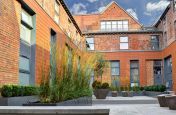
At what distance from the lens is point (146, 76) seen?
33281 mm

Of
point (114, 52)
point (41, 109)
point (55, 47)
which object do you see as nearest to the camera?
point (41, 109)

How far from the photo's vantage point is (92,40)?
115 ft

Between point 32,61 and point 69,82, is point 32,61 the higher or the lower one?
the higher one

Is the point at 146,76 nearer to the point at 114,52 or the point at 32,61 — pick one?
the point at 114,52

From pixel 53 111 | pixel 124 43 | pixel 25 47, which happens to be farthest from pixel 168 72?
pixel 53 111

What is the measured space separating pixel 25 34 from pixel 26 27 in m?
0.34

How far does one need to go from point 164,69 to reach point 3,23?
24326mm

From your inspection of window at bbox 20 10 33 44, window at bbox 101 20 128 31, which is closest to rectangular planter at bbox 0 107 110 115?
window at bbox 20 10 33 44

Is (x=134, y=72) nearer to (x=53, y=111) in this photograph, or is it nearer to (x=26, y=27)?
(x=26, y=27)

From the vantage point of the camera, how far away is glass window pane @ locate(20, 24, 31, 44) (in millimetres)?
12688

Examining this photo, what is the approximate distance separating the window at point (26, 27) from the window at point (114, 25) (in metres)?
23.4

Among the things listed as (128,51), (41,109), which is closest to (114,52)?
(128,51)

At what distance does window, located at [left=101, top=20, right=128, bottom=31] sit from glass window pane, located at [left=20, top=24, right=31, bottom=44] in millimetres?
23479

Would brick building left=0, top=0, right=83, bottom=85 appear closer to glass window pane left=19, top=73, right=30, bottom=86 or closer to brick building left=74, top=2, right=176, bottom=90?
glass window pane left=19, top=73, right=30, bottom=86
